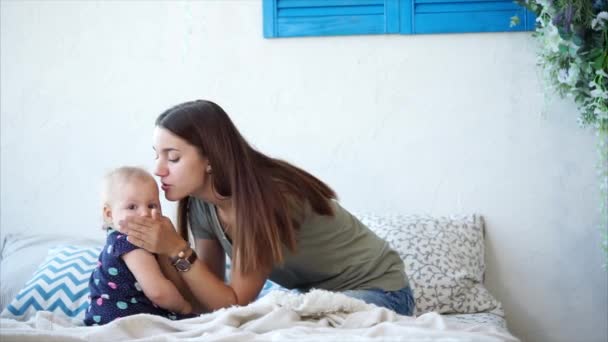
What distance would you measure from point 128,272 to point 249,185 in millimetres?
349

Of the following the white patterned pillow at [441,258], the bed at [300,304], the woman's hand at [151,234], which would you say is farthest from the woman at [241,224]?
the white patterned pillow at [441,258]

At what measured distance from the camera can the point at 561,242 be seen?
2826 millimetres

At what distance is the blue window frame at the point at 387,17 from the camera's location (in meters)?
2.79

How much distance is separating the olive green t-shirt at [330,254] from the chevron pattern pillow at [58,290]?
43cm

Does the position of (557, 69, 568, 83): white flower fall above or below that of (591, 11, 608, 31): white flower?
below

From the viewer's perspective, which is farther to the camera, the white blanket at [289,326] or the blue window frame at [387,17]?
the blue window frame at [387,17]

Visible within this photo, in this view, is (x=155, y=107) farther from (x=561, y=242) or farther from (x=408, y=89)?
(x=561, y=242)

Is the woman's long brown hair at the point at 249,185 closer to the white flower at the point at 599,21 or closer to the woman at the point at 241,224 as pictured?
the woman at the point at 241,224

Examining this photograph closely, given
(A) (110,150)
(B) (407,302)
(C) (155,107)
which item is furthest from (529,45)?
(A) (110,150)

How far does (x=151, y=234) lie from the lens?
1890mm

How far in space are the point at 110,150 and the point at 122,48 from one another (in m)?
0.37

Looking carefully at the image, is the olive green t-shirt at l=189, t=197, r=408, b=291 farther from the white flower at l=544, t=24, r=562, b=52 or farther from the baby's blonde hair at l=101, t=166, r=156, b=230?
the white flower at l=544, t=24, r=562, b=52

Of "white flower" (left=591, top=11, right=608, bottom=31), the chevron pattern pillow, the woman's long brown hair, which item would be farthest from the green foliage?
the chevron pattern pillow

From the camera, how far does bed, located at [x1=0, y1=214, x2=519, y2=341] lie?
158 centimetres
